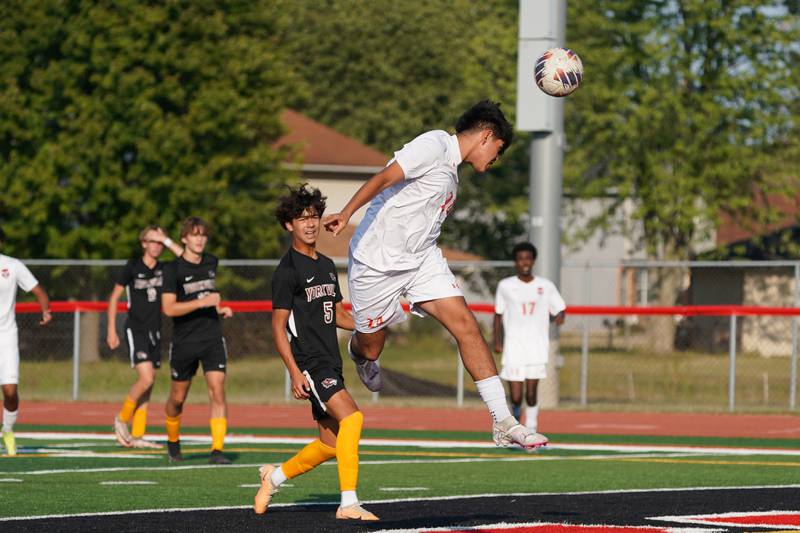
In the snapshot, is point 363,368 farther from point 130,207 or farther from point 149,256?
point 130,207

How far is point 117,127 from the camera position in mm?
35969

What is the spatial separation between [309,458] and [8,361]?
5158 mm

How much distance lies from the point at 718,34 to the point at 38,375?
1004 inches

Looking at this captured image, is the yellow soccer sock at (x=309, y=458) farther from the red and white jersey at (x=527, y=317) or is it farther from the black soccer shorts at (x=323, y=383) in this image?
the red and white jersey at (x=527, y=317)

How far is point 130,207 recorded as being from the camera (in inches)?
1420

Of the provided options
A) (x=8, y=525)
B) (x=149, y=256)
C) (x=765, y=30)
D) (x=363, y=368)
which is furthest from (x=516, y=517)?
(x=765, y=30)

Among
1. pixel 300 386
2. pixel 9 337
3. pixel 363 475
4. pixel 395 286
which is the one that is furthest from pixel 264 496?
pixel 9 337

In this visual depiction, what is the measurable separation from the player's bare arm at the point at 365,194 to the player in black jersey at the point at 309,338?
102 cm

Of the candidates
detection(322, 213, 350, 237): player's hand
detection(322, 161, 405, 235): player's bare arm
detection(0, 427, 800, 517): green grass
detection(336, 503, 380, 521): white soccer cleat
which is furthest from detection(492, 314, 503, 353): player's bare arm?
detection(322, 213, 350, 237): player's hand

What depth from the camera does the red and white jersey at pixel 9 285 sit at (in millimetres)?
13789

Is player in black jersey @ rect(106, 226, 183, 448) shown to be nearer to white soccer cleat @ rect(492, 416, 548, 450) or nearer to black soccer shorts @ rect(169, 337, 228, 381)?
black soccer shorts @ rect(169, 337, 228, 381)

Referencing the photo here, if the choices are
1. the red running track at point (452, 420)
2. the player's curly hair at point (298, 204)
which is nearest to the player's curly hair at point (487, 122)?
the player's curly hair at point (298, 204)

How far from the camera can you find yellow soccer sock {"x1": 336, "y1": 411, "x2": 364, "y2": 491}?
9.07 meters

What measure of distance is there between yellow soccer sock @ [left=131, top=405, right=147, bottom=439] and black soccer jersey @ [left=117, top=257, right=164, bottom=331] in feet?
2.82
